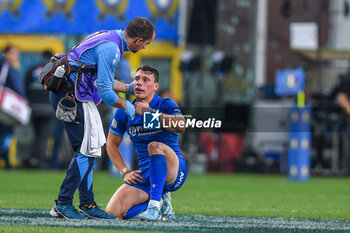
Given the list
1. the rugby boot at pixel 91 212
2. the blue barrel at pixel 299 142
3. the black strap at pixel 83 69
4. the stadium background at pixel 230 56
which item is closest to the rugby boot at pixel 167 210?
the rugby boot at pixel 91 212

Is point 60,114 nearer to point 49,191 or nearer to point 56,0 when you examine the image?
point 49,191

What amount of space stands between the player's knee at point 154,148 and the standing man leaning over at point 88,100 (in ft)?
0.99

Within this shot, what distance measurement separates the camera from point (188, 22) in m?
15.5

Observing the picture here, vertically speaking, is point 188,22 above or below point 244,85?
above

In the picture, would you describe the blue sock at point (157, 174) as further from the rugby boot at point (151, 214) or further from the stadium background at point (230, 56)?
the stadium background at point (230, 56)

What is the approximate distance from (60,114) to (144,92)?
2.35 ft

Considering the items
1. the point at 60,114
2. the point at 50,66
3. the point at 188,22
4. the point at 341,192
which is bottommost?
the point at 341,192

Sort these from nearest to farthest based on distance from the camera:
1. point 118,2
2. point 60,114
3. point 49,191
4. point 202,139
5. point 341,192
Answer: point 60,114 < point 49,191 < point 341,192 < point 118,2 < point 202,139

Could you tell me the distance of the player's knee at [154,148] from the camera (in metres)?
6.39

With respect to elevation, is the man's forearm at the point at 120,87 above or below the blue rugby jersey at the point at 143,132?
above

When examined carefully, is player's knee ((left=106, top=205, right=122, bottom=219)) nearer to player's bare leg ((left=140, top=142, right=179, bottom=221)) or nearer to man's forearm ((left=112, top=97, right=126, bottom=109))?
player's bare leg ((left=140, top=142, right=179, bottom=221))

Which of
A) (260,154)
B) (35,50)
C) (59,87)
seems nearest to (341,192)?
(260,154)

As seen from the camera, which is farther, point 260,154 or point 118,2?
point 260,154

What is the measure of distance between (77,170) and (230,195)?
4.49m
